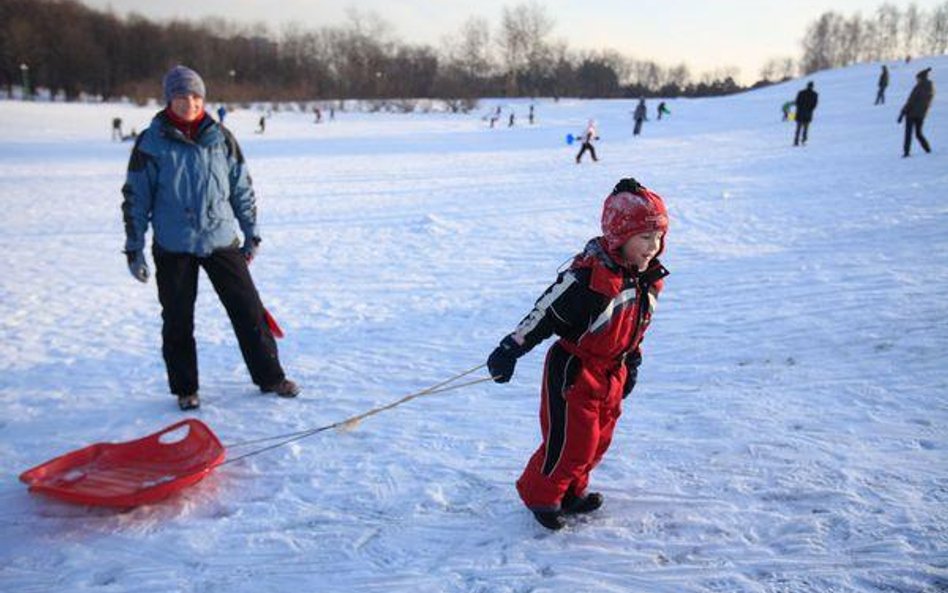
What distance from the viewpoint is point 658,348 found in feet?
15.8

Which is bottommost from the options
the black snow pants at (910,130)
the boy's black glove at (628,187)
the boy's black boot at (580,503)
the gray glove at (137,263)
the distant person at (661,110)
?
the boy's black boot at (580,503)

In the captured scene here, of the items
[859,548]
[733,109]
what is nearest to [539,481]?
[859,548]

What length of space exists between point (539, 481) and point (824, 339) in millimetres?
3144

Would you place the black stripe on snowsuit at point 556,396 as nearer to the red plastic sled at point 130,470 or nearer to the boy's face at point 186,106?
the red plastic sled at point 130,470

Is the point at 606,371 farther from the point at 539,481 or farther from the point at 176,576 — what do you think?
the point at 176,576

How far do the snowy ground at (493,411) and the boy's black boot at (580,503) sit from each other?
1.7 inches

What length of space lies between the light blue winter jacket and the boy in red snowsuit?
2.14 metres

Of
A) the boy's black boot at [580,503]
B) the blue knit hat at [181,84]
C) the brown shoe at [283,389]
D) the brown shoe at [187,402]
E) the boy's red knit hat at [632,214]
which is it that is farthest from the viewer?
the brown shoe at [283,389]

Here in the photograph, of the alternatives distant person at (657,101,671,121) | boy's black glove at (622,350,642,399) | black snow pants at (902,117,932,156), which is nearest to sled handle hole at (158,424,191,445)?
boy's black glove at (622,350,642,399)

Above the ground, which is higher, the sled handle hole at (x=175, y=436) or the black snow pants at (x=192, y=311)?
the black snow pants at (x=192, y=311)

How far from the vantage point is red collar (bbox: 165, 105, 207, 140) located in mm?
3482

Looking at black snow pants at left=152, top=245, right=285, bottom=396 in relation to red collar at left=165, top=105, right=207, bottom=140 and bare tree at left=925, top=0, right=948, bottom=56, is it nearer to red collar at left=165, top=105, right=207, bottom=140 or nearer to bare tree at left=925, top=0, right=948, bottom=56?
red collar at left=165, top=105, right=207, bottom=140

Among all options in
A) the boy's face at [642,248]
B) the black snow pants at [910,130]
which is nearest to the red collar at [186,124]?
the boy's face at [642,248]

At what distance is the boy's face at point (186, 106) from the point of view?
11.3 ft
